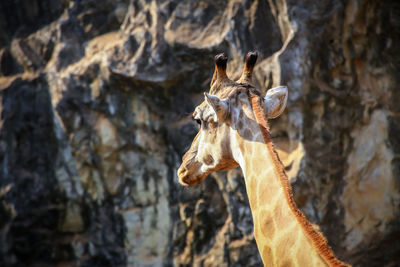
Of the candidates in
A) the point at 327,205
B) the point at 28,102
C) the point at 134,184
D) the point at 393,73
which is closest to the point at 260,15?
the point at 393,73

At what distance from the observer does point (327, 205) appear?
4.89m

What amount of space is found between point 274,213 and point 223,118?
609 millimetres

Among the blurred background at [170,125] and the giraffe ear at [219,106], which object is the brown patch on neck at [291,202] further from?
the blurred background at [170,125]

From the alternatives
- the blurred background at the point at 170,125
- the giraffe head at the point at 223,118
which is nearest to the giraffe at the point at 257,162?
the giraffe head at the point at 223,118

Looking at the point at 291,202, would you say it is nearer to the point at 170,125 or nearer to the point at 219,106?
the point at 219,106

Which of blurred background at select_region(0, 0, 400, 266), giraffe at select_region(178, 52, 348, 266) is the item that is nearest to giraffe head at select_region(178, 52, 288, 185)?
giraffe at select_region(178, 52, 348, 266)

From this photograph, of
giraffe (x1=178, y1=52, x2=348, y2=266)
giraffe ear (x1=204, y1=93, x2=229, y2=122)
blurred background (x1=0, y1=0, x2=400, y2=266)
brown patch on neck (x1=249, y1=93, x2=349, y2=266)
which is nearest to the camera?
brown patch on neck (x1=249, y1=93, x2=349, y2=266)

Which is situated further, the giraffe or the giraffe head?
the giraffe head

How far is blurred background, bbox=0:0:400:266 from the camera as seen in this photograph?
4863 millimetres

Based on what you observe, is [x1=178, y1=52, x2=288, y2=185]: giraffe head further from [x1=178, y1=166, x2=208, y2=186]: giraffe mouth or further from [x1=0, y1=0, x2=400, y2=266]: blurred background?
[x1=0, y1=0, x2=400, y2=266]: blurred background

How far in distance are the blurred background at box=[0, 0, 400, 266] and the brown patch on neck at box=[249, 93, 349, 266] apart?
8.42 feet

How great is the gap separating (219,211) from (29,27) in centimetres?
400

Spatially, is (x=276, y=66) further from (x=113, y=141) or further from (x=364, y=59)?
(x=113, y=141)

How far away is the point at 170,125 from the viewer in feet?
18.1
